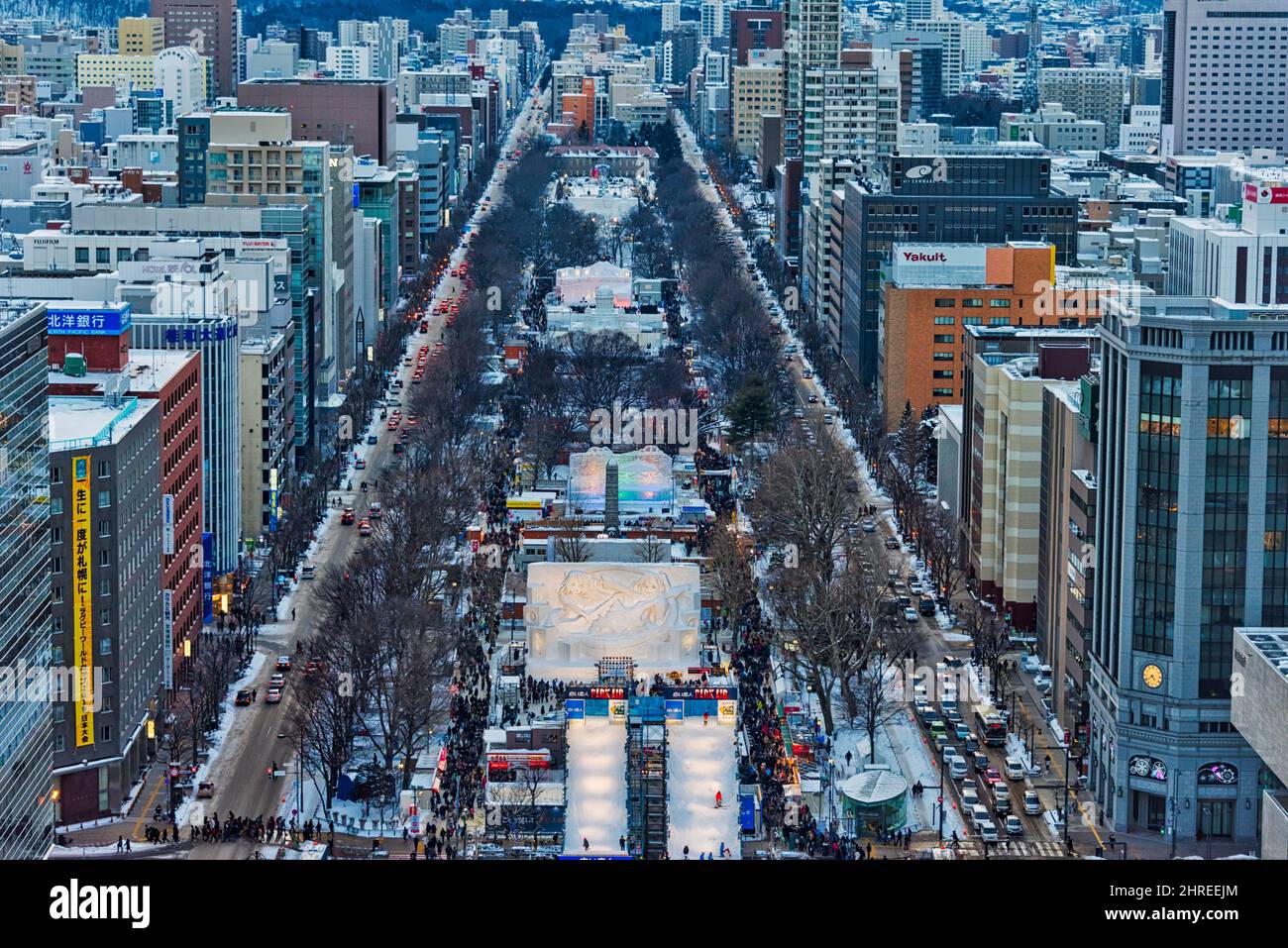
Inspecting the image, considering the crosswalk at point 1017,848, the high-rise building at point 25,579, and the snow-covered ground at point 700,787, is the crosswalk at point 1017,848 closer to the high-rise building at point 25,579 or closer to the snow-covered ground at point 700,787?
the snow-covered ground at point 700,787

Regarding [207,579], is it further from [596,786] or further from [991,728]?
[991,728]

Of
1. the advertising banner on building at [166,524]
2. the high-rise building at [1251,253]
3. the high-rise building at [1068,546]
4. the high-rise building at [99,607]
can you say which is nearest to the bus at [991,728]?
the high-rise building at [1068,546]

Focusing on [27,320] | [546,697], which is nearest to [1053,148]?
[546,697]

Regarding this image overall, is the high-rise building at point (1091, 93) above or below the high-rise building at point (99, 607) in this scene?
above

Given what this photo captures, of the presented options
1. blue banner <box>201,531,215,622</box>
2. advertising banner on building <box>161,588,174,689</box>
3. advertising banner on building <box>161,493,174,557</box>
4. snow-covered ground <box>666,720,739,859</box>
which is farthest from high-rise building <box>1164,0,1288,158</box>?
snow-covered ground <box>666,720,739,859</box>

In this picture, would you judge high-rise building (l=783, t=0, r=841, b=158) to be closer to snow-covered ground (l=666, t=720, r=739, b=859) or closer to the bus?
the bus
